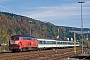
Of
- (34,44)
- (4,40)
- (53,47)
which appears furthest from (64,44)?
(34,44)

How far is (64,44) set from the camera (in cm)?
9800

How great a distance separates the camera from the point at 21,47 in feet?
177

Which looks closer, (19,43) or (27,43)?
(19,43)

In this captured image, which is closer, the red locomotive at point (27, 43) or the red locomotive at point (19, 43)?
the red locomotive at point (19, 43)

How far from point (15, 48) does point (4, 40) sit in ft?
191

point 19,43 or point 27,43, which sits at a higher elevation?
point 19,43

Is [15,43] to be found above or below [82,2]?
below

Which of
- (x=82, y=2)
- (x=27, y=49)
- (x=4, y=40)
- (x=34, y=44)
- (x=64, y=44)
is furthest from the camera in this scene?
(x=4, y=40)

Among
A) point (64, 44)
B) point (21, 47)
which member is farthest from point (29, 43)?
point (64, 44)

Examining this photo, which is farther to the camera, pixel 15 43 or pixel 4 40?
pixel 4 40

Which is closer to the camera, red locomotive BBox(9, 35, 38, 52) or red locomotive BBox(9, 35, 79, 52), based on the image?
red locomotive BBox(9, 35, 38, 52)

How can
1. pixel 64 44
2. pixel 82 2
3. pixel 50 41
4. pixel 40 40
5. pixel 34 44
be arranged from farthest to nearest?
pixel 64 44
pixel 50 41
pixel 40 40
pixel 34 44
pixel 82 2

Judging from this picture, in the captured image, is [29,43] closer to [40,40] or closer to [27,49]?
[27,49]

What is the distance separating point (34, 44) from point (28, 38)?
16.3 ft
